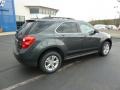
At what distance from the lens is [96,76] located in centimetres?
421

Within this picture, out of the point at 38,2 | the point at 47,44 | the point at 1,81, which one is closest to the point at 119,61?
the point at 47,44

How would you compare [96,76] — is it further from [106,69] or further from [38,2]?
[38,2]

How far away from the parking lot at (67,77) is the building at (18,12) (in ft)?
68.8

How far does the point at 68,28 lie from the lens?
493cm

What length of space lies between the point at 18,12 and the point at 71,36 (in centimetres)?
3104

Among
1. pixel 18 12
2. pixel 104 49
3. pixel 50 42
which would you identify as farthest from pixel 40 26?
pixel 18 12

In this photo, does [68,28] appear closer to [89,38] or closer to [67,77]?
[89,38]

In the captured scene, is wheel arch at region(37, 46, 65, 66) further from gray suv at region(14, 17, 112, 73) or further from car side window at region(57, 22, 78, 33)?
car side window at region(57, 22, 78, 33)

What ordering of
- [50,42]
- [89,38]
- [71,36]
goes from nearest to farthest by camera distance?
[50,42], [71,36], [89,38]

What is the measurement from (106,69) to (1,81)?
10.8ft

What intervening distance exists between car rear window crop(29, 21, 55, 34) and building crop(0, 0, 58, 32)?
71.5 feet

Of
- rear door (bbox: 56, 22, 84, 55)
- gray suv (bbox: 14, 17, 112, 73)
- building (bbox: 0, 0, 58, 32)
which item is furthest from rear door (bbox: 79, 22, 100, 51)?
building (bbox: 0, 0, 58, 32)

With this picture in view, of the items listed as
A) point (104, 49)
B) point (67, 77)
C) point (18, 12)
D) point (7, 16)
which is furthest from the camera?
point (18, 12)

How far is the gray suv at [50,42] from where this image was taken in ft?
13.5
